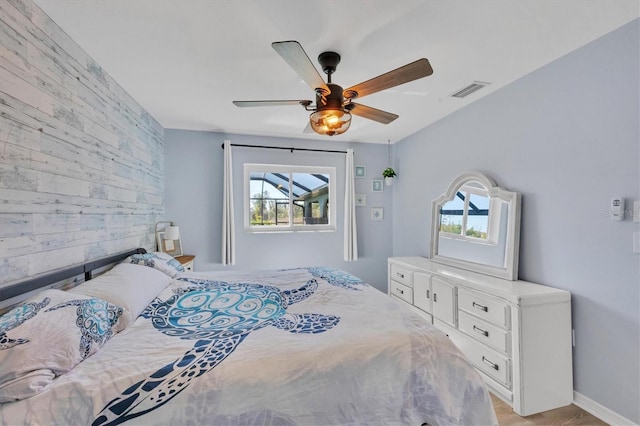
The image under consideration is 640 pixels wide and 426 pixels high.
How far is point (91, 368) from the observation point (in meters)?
1.05

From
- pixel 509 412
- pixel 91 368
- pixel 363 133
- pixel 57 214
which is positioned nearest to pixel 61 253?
pixel 57 214

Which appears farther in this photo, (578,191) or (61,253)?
(578,191)

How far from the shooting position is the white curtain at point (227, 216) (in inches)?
142

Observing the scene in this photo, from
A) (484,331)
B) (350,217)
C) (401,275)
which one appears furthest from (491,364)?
(350,217)

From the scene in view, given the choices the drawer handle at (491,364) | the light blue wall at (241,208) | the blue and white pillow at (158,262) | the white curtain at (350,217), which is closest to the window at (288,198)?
the light blue wall at (241,208)

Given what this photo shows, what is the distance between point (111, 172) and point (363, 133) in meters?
2.88

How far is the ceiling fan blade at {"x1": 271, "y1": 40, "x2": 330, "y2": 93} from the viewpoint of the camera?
135cm

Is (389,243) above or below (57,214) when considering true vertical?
below

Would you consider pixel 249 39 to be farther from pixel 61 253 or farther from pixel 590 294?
pixel 590 294

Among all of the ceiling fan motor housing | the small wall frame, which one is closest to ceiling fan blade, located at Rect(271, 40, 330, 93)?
the ceiling fan motor housing

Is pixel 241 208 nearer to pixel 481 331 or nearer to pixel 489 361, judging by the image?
pixel 481 331

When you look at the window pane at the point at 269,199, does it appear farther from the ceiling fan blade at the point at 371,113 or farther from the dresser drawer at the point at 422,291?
the ceiling fan blade at the point at 371,113

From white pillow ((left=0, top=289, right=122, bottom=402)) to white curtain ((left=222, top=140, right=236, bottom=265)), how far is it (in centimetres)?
229

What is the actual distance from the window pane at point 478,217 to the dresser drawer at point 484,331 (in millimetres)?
786
